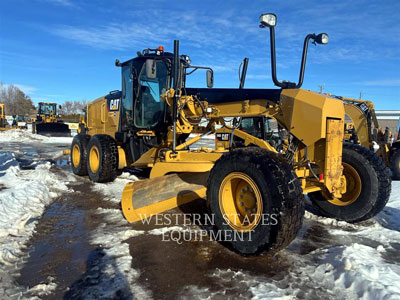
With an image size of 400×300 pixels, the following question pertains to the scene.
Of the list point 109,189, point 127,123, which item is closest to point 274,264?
point 109,189

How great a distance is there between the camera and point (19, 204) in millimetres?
4977

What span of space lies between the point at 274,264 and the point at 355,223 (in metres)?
2.00

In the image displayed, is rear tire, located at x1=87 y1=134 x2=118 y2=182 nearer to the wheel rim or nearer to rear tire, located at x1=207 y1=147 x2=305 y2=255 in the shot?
rear tire, located at x1=207 y1=147 x2=305 y2=255

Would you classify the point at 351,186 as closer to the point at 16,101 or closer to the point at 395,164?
the point at 395,164

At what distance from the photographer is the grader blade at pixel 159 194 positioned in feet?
14.9

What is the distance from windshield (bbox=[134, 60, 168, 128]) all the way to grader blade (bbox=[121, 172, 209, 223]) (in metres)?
2.21

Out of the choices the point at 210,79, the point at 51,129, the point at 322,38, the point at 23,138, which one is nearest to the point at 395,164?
the point at 210,79

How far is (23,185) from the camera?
6074 millimetres

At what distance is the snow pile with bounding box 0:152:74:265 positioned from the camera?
359 centimetres

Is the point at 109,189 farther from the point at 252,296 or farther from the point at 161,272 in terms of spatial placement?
the point at 252,296

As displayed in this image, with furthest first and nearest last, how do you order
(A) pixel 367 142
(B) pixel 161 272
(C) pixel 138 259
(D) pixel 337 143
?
1. (A) pixel 367 142
2. (D) pixel 337 143
3. (C) pixel 138 259
4. (B) pixel 161 272

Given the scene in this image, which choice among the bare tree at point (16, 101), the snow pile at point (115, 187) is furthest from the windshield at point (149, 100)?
the bare tree at point (16, 101)

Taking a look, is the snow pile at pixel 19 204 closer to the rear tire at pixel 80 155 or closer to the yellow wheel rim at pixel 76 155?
the rear tire at pixel 80 155

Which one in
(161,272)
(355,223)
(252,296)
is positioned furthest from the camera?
(355,223)
